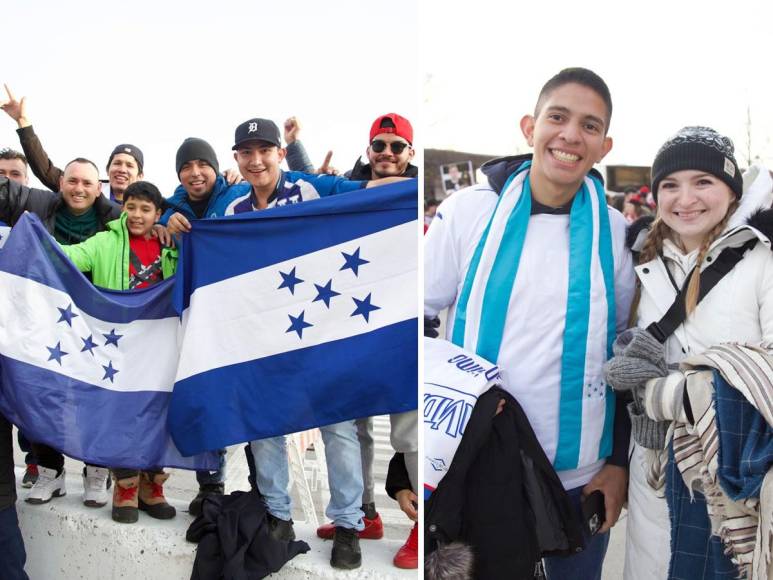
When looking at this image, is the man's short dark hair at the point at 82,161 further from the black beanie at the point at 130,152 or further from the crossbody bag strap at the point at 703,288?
the crossbody bag strap at the point at 703,288

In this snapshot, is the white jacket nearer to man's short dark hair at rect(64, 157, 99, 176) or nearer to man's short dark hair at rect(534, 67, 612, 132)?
man's short dark hair at rect(534, 67, 612, 132)

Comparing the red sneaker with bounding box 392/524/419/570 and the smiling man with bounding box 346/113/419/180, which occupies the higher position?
the smiling man with bounding box 346/113/419/180

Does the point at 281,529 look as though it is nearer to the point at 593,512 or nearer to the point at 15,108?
the point at 593,512

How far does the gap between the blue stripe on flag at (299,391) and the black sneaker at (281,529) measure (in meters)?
0.37

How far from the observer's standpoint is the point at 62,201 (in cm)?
399

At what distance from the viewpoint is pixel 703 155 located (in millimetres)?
2127

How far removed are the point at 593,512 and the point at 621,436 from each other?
258 millimetres

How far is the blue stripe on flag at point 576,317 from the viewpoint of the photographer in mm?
2242

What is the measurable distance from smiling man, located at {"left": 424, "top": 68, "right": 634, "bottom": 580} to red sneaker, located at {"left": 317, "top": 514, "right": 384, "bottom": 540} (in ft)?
4.02

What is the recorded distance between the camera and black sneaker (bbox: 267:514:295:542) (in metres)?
3.20

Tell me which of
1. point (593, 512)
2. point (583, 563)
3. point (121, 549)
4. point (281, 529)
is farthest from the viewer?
point (121, 549)

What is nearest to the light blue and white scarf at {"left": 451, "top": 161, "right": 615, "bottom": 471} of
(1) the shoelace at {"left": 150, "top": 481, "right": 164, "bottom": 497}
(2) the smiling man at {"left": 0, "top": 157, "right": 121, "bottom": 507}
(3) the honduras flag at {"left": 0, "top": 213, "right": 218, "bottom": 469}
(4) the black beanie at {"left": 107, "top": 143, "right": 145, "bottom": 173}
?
(3) the honduras flag at {"left": 0, "top": 213, "right": 218, "bottom": 469}

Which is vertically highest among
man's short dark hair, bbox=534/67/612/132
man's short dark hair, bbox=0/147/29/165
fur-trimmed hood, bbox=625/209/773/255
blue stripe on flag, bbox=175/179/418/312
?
man's short dark hair, bbox=534/67/612/132

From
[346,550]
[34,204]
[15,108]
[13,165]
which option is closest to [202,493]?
[346,550]
